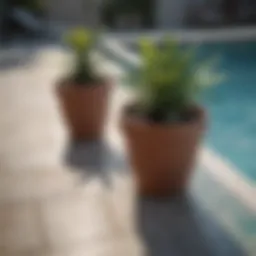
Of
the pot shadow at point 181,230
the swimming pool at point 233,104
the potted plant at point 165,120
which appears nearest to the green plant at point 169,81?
the potted plant at point 165,120

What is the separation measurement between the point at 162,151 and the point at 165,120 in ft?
0.58

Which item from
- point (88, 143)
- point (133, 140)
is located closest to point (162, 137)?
point (133, 140)

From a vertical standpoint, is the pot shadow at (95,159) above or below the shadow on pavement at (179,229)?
below

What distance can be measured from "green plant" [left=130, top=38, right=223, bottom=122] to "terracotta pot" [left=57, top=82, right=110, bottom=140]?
883 millimetres

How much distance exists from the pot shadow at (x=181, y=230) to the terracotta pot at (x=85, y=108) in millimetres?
1093

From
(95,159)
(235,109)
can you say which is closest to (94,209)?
(95,159)

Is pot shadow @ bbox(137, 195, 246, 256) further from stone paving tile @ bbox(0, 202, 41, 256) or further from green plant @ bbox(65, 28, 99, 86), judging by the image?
green plant @ bbox(65, 28, 99, 86)

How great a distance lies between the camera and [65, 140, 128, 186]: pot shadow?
3.91 m

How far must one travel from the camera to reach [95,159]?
4.13 metres

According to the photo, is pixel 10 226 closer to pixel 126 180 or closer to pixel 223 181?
pixel 126 180

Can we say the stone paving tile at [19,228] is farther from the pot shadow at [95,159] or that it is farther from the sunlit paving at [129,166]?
the pot shadow at [95,159]

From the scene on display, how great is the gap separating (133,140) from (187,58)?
536 mm

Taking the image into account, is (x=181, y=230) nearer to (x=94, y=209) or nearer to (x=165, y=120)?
(x=94, y=209)

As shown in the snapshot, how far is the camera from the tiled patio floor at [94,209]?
303 cm
